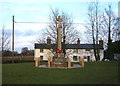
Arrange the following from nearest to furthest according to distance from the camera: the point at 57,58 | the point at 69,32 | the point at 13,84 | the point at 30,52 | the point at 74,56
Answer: the point at 13,84
the point at 57,58
the point at 69,32
the point at 74,56
the point at 30,52

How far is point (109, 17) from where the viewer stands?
151 ft

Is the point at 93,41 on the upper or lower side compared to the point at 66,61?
upper

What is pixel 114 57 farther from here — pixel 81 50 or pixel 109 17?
pixel 81 50

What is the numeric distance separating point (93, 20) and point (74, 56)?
22.7m

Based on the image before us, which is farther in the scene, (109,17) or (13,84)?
(109,17)

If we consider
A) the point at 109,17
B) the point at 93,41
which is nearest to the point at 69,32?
the point at 93,41

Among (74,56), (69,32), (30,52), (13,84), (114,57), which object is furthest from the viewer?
(30,52)

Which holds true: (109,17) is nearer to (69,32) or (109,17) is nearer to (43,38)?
(69,32)

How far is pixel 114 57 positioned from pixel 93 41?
5816mm

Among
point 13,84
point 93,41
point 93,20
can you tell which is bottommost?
point 13,84

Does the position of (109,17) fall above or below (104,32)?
above

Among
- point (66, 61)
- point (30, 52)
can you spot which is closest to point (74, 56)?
point (30, 52)

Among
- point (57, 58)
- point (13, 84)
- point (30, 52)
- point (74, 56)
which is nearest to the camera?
point (13, 84)

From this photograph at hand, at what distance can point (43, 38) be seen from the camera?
161 ft
